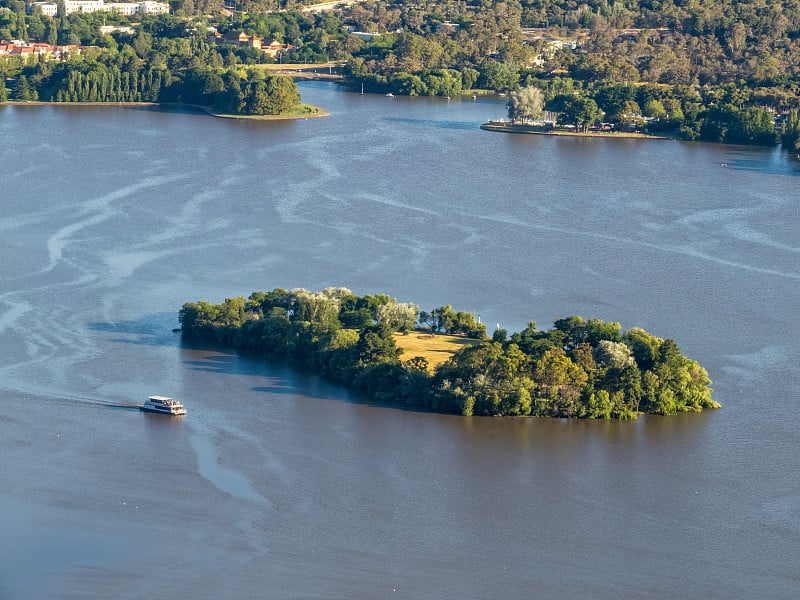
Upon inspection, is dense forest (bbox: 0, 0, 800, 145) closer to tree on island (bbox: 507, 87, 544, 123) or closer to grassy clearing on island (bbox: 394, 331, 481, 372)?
tree on island (bbox: 507, 87, 544, 123)

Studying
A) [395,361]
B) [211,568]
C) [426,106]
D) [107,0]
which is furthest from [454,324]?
[107,0]

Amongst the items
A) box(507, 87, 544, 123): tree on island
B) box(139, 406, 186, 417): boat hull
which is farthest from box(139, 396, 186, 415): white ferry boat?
box(507, 87, 544, 123): tree on island

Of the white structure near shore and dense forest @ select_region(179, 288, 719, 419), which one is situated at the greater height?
the white structure near shore

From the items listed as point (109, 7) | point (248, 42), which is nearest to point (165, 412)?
point (248, 42)

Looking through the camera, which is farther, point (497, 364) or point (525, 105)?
point (525, 105)

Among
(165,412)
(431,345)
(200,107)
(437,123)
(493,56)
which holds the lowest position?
(165,412)

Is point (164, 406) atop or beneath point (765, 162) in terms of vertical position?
beneath

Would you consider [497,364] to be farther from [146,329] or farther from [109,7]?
[109,7]
